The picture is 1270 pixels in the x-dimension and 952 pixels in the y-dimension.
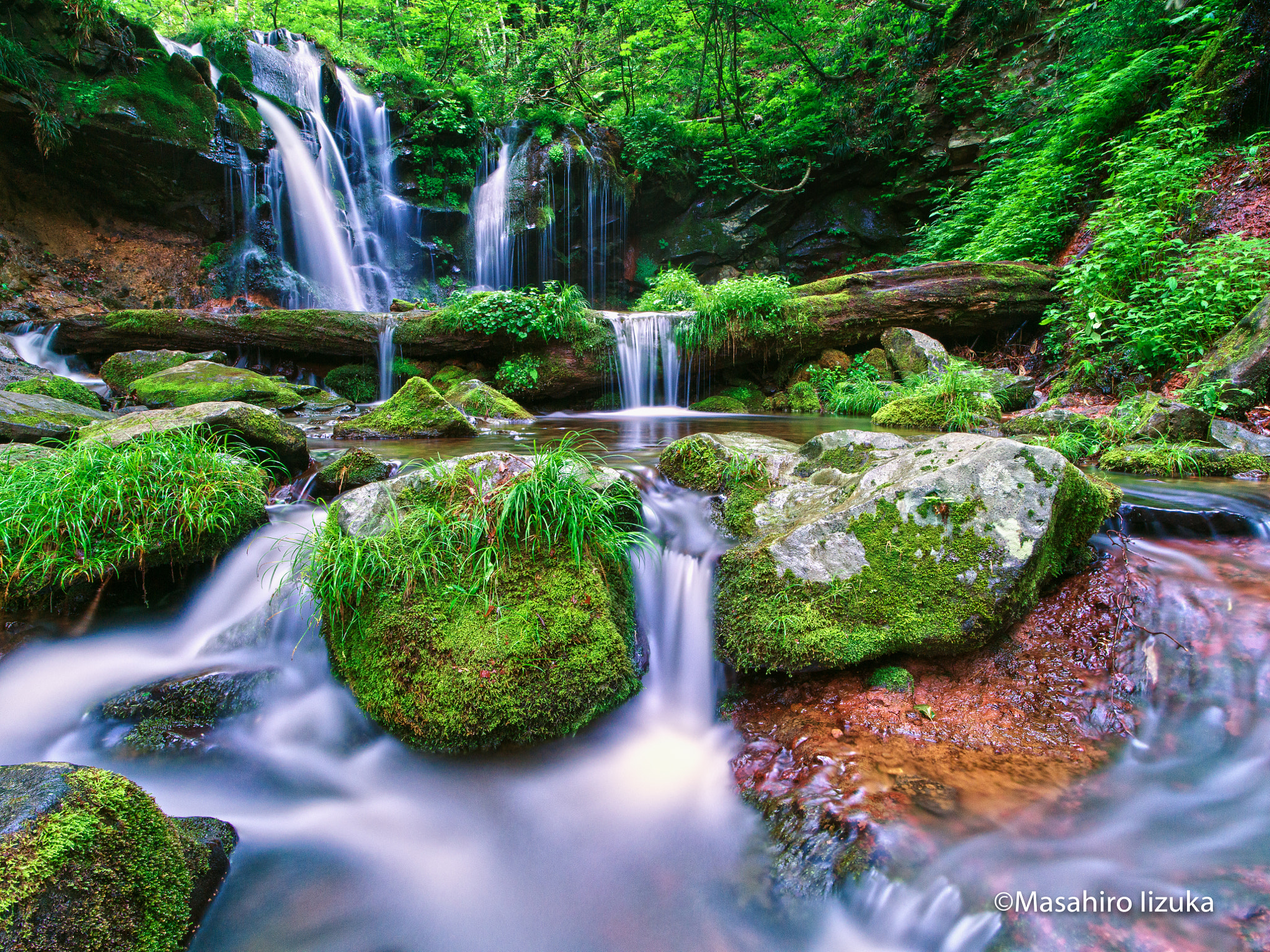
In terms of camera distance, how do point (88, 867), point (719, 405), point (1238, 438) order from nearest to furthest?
point (88, 867) → point (1238, 438) → point (719, 405)

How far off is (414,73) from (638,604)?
1745 centimetres

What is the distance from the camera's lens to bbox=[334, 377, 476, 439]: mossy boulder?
19.8 ft

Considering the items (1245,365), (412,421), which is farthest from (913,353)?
(412,421)

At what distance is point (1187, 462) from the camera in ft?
13.9

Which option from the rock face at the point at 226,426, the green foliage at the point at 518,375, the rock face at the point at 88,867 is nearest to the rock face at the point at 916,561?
the rock face at the point at 88,867

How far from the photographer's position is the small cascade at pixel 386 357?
28.1 ft

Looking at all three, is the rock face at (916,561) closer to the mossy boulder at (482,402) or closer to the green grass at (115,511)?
the green grass at (115,511)

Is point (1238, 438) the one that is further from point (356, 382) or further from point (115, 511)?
point (356, 382)

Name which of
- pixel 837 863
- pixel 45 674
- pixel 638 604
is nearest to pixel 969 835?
pixel 837 863

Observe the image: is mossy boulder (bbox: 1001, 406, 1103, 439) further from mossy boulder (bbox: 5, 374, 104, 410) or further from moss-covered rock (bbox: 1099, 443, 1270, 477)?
mossy boulder (bbox: 5, 374, 104, 410)

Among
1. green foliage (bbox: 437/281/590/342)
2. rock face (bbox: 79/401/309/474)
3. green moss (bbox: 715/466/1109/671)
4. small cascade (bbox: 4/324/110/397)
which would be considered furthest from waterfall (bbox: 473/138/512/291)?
green moss (bbox: 715/466/1109/671)

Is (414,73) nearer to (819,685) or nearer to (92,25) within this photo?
(92,25)

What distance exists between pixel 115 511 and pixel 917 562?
13.0 feet

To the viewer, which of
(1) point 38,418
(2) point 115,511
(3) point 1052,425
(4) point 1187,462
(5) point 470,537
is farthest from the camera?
(3) point 1052,425
